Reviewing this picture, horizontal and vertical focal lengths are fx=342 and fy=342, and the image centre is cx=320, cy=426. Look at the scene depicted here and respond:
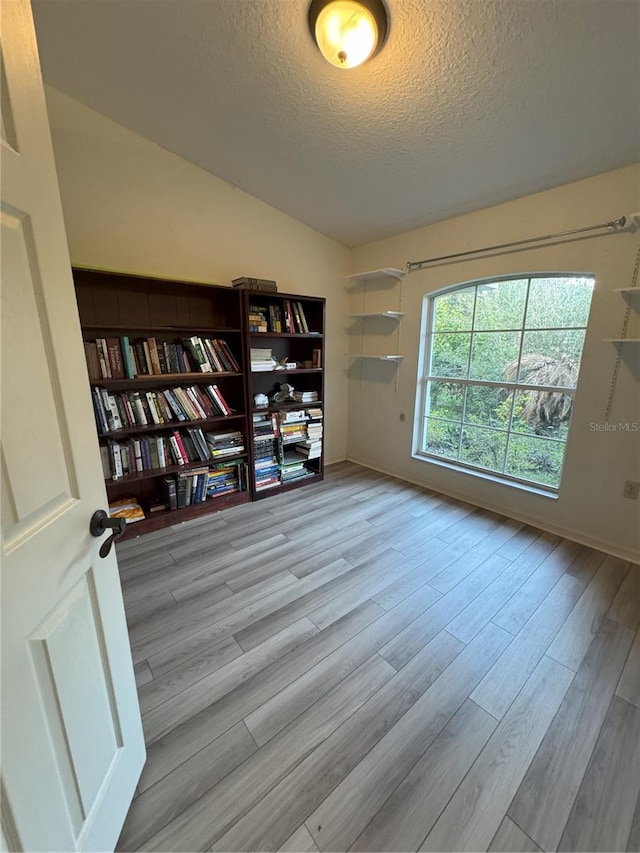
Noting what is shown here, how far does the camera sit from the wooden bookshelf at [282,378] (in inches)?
116

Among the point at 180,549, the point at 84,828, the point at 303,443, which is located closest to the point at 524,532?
the point at 303,443

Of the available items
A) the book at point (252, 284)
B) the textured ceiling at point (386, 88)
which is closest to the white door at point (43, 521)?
the textured ceiling at point (386, 88)

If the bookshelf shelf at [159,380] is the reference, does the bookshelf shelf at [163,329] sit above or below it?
above

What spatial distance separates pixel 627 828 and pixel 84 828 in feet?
4.97

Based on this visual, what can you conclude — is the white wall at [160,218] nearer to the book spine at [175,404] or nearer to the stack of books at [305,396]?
the book spine at [175,404]

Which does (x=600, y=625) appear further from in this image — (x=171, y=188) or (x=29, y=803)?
(x=171, y=188)

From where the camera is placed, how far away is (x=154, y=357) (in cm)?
249

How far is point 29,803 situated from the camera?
62 centimetres

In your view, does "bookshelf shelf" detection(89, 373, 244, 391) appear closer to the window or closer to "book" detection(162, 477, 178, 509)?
"book" detection(162, 477, 178, 509)

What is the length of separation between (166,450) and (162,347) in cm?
78

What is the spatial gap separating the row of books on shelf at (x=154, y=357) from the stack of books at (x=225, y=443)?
54 cm

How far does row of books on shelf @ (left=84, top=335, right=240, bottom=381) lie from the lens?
2.27 meters

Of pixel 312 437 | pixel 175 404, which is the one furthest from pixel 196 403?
pixel 312 437

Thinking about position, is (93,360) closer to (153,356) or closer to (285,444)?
(153,356)
